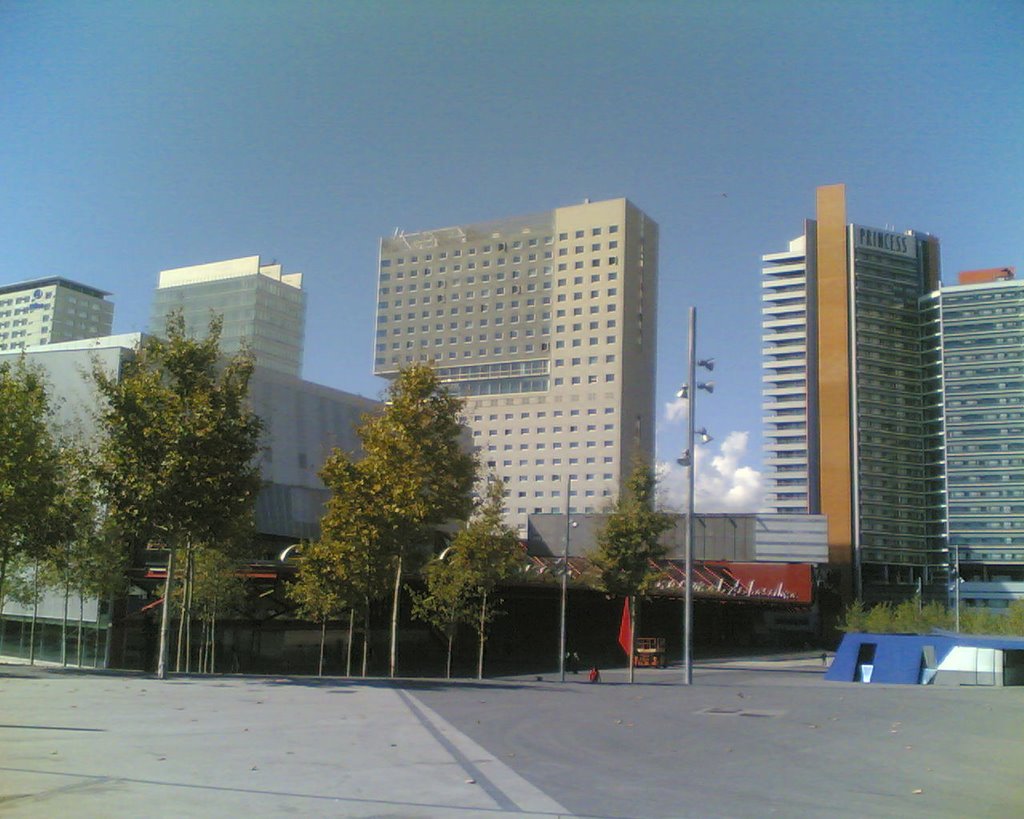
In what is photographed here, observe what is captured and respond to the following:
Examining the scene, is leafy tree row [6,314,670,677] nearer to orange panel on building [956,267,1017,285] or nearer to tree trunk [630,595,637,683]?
tree trunk [630,595,637,683]

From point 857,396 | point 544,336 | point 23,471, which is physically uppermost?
point 544,336

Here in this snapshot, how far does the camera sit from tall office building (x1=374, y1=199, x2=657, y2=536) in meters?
144

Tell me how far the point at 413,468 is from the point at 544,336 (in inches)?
4710

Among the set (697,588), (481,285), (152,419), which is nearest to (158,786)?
(152,419)

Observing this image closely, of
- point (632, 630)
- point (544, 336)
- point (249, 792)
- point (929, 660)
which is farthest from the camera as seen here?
point (544, 336)

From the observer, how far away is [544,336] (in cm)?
15138

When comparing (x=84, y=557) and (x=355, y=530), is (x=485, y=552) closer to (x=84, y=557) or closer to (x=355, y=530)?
(x=355, y=530)

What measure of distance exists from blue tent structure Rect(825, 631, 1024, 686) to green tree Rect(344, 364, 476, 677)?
1604 cm

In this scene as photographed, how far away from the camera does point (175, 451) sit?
2566 centimetres

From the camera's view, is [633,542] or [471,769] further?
[633,542]

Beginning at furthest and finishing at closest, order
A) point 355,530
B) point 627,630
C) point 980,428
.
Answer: point 980,428 < point 627,630 < point 355,530

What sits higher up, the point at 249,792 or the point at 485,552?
the point at 485,552

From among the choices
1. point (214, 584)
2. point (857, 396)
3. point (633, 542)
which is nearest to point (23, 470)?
point (214, 584)

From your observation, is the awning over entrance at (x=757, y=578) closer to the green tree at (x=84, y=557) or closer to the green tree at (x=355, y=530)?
the green tree at (x=84, y=557)
